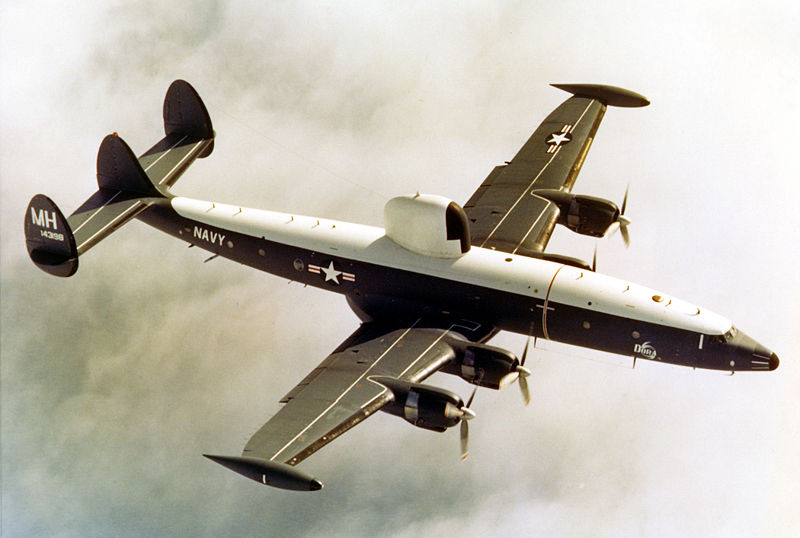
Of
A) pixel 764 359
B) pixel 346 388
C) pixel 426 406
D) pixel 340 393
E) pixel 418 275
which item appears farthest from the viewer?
pixel 418 275

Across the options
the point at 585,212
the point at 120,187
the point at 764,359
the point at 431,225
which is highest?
the point at 585,212

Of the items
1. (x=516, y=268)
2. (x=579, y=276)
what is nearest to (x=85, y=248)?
(x=516, y=268)

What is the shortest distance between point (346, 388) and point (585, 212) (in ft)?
31.3

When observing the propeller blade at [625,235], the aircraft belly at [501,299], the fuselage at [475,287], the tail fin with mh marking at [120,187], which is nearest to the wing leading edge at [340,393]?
the aircraft belly at [501,299]

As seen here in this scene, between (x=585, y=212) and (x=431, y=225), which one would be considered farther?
(x=585, y=212)

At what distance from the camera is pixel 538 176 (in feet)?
100

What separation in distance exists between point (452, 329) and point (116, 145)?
40.6ft

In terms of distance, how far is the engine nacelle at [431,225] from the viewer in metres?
26.1

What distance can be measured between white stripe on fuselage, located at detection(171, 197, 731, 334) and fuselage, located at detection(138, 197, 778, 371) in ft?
0.09

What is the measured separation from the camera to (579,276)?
83.5 feet

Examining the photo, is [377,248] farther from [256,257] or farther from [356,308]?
[256,257]

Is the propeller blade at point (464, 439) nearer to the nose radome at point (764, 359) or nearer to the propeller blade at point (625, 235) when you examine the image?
the nose radome at point (764, 359)

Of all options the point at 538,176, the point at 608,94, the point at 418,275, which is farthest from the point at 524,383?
the point at 608,94

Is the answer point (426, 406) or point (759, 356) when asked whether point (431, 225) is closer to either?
point (426, 406)
